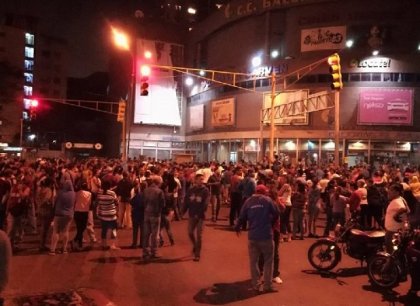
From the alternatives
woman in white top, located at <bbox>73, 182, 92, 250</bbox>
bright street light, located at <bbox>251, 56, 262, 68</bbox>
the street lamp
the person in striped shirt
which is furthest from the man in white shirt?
bright street light, located at <bbox>251, 56, 262, 68</bbox>

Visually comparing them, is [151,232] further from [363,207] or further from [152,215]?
[363,207]

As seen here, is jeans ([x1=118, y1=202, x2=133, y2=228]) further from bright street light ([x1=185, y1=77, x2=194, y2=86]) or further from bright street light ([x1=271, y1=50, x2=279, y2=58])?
bright street light ([x1=185, y1=77, x2=194, y2=86])

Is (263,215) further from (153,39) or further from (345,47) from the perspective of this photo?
(153,39)

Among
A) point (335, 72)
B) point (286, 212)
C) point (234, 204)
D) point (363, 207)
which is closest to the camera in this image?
point (286, 212)

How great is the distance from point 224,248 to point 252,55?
1422 inches

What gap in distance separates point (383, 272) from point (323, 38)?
3406 centimetres

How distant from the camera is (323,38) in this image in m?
40.9

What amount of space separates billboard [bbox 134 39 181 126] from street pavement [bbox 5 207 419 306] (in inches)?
1763

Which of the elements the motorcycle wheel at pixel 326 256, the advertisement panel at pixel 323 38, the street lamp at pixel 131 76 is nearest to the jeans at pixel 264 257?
the motorcycle wheel at pixel 326 256

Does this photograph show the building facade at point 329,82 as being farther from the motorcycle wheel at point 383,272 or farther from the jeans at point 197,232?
the motorcycle wheel at point 383,272

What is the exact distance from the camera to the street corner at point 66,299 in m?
7.82

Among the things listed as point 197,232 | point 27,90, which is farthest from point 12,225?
point 27,90

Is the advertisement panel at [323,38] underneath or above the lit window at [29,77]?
underneath

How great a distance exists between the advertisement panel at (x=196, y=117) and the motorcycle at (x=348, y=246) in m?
44.2
